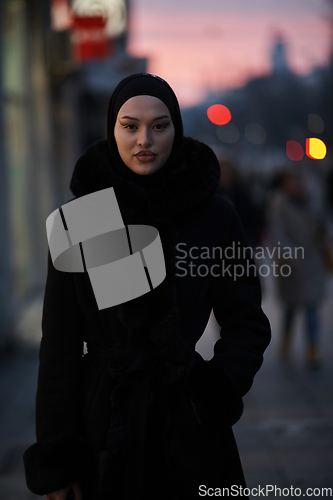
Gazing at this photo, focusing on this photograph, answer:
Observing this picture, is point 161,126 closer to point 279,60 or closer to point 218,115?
point 218,115

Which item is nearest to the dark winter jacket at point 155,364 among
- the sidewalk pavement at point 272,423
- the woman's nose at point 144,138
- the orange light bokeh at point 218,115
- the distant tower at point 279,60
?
the woman's nose at point 144,138

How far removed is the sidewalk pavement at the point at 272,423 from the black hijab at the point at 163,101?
1245 mm

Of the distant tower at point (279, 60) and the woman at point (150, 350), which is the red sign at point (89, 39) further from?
the woman at point (150, 350)

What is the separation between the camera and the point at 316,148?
11.2 feet

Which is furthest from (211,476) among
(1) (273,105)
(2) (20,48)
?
(1) (273,105)

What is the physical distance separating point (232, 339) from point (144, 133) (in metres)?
0.74

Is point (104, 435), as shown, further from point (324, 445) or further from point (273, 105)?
point (273, 105)

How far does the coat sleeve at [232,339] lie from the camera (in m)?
1.90

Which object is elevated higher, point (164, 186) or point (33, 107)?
point (33, 107)

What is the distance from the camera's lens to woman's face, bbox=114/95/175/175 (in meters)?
1.90

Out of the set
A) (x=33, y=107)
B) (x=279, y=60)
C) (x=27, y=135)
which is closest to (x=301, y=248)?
(x=27, y=135)

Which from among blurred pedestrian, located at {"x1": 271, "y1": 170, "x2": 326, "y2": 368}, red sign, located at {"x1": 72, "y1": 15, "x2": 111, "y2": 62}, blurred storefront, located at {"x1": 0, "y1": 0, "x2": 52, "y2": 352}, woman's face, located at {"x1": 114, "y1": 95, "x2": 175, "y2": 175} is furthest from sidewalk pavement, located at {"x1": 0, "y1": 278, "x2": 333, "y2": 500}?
red sign, located at {"x1": 72, "y1": 15, "x2": 111, "y2": 62}

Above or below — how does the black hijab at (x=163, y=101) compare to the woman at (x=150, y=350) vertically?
above

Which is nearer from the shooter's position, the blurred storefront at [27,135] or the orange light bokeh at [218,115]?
the orange light bokeh at [218,115]
